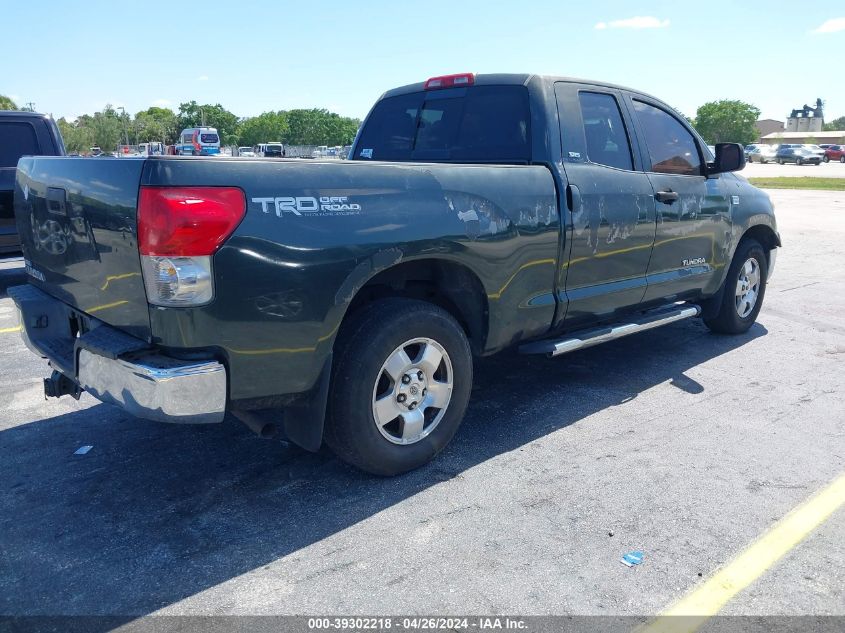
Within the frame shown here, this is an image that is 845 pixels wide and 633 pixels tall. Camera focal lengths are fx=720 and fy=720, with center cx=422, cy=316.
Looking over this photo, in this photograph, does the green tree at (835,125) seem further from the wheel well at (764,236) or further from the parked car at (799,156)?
the wheel well at (764,236)

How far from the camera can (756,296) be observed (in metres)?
6.41

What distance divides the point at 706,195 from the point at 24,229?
4.54 m

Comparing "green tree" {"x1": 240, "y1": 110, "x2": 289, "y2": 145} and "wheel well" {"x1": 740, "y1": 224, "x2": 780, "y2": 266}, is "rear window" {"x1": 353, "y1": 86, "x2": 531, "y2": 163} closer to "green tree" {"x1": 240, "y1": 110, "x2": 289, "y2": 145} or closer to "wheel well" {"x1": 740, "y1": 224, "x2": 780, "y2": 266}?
"wheel well" {"x1": 740, "y1": 224, "x2": 780, "y2": 266}

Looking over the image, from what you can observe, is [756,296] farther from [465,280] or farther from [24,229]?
[24,229]

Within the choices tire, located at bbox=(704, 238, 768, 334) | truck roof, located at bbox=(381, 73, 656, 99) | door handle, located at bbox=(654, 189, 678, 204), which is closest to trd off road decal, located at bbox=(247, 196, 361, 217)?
truck roof, located at bbox=(381, 73, 656, 99)

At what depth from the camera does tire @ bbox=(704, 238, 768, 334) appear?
604cm

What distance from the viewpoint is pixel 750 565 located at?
2.88 m

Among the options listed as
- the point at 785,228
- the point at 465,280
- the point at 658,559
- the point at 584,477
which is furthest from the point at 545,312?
the point at 785,228

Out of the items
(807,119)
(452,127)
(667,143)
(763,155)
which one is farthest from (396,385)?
(807,119)

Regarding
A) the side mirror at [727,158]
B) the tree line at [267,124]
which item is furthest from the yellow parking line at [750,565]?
the tree line at [267,124]

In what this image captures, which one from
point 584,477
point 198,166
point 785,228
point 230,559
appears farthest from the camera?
point 785,228

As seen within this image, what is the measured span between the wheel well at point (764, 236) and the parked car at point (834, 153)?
65.4 meters

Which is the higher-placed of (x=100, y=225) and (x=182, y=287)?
(x=100, y=225)

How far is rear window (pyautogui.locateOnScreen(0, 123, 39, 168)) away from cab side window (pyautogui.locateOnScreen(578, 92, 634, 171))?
6635mm
